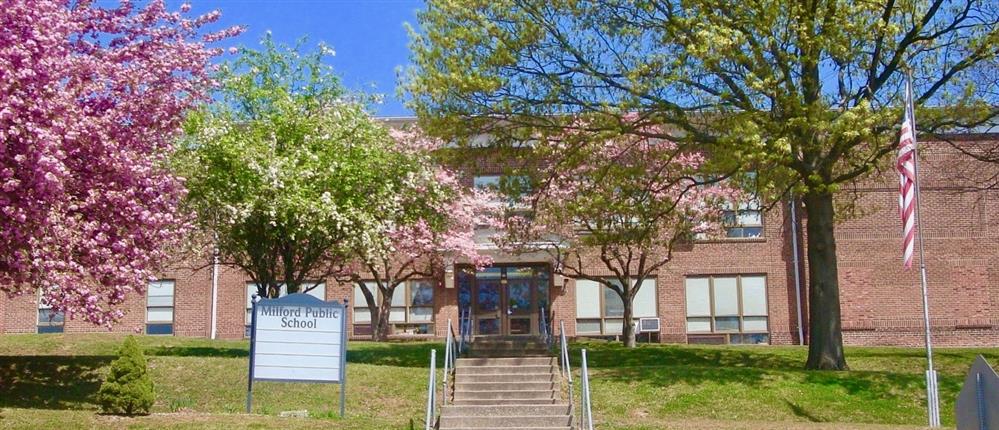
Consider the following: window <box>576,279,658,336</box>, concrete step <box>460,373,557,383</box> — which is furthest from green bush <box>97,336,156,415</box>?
window <box>576,279,658,336</box>

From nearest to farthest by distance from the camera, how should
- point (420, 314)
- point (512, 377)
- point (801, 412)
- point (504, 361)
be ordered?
point (801, 412) < point (512, 377) < point (504, 361) < point (420, 314)

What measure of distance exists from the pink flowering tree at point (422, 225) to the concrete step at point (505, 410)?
606 centimetres

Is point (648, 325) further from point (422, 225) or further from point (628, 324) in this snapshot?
point (422, 225)

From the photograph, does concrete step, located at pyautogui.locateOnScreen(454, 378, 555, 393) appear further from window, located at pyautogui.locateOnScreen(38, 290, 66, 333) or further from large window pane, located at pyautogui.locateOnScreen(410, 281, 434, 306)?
window, located at pyautogui.locateOnScreen(38, 290, 66, 333)

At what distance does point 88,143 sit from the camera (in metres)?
14.3

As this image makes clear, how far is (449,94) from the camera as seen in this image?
22344mm

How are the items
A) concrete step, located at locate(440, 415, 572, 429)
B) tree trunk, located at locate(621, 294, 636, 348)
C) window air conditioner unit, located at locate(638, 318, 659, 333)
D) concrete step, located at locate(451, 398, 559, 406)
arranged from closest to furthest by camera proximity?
1. concrete step, located at locate(440, 415, 572, 429)
2. concrete step, located at locate(451, 398, 559, 406)
3. tree trunk, located at locate(621, 294, 636, 348)
4. window air conditioner unit, located at locate(638, 318, 659, 333)

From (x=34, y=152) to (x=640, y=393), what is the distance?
11242 millimetres

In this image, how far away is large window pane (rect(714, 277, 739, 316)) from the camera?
1452 inches

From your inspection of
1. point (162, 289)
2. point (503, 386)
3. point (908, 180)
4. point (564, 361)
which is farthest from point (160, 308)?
point (908, 180)

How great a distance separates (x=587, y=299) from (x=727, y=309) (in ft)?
15.6

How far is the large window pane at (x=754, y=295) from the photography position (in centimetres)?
3684

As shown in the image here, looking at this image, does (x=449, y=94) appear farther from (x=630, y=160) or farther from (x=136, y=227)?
(x=136, y=227)

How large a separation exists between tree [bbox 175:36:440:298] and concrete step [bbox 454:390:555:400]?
4.62 meters
